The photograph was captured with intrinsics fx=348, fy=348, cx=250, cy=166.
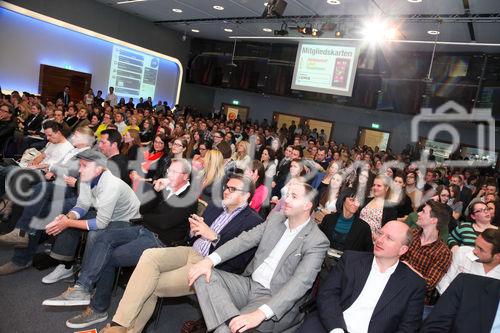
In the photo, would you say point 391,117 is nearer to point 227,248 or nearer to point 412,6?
point 412,6

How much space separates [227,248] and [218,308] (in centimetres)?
44

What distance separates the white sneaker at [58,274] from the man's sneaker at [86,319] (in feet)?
1.88

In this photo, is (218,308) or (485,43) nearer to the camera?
(218,308)

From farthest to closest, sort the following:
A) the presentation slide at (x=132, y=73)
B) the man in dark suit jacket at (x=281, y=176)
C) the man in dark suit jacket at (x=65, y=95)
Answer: the presentation slide at (x=132, y=73)
the man in dark suit jacket at (x=65, y=95)
the man in dark suit jacket at (x=281, y=176)

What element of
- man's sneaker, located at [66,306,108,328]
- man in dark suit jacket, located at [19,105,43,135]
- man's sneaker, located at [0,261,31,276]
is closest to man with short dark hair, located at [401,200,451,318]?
man's sneaker, located at [66,306,108,328]

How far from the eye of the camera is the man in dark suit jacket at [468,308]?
75.9 inches

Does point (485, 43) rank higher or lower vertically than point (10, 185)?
higher

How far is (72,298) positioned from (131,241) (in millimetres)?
588

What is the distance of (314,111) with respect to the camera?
13594 mm

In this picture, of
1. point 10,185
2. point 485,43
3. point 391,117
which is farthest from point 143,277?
point 391,117

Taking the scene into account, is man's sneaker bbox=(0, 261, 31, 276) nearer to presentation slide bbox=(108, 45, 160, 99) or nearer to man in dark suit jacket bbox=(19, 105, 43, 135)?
man in dark suit jacket bbox=(19, 105, 43, 135)

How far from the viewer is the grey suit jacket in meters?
2.14

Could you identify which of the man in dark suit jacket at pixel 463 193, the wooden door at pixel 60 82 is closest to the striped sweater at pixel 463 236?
the man in dark suit jacket at pixel 463 193

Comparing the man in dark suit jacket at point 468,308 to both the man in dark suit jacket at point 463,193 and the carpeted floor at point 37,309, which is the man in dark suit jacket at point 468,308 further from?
the man in dark suit jacket at point 463,193
